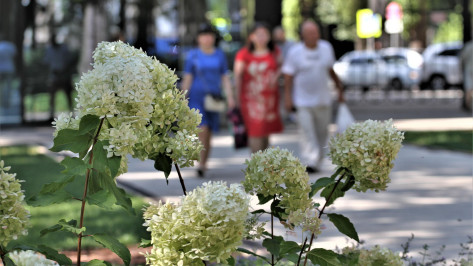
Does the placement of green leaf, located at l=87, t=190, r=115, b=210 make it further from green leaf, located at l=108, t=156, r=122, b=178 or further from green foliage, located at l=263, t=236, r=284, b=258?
green foliage, located at l=263, t=236, r=284, b=258

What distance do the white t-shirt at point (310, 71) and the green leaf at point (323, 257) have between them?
824cm

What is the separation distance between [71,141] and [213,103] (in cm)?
869

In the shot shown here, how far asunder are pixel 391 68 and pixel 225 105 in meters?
30.6

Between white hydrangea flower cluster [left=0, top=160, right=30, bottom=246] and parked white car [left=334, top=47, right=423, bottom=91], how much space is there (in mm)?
38140

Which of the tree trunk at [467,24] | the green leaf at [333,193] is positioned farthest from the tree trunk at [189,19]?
the green leaf at [333,193]

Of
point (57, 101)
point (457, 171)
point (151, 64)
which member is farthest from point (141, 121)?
point (57, 101)

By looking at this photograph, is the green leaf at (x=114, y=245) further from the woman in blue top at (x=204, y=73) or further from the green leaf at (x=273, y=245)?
the woman in blue top at (x=204, y=73)

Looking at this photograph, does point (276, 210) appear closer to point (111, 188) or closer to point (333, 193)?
point (333, 193)

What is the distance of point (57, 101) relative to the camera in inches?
806

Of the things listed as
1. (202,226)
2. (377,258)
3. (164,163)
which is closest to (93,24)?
(377,258)

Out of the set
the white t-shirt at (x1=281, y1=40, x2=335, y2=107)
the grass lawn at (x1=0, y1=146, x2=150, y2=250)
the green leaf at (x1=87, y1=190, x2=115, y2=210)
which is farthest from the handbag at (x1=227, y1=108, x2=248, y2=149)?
the green leaf at (x1=87, y1=190, x2=115, y2=210)

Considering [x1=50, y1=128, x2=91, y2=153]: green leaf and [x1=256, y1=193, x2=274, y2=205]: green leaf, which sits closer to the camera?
[x1=50, y1=128, x2=91, y2=153]: green leaf

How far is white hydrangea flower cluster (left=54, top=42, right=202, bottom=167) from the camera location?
2.81 metres

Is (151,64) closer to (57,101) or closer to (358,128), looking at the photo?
(358,128)
